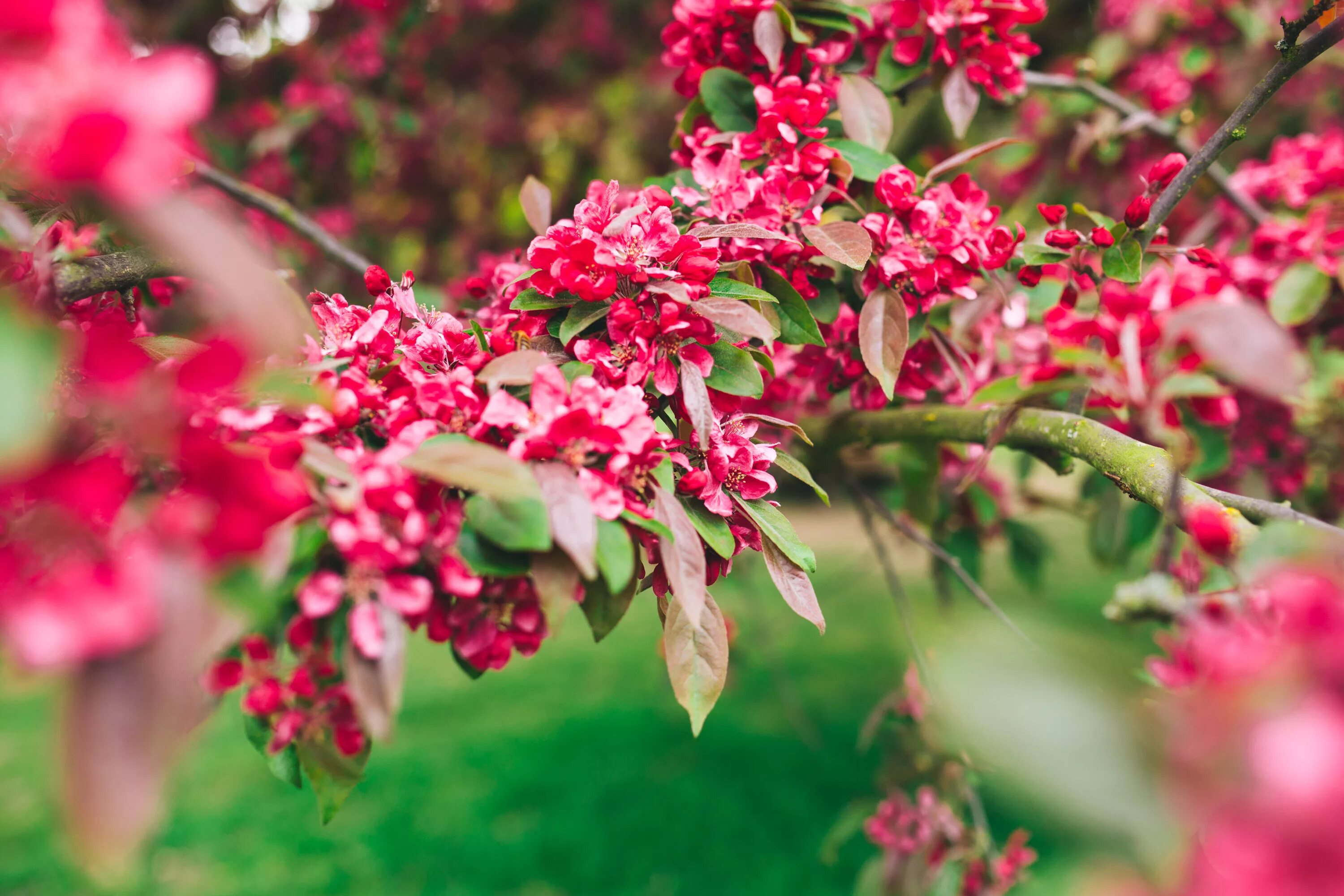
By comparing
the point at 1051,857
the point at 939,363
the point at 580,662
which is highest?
the point at 939,363

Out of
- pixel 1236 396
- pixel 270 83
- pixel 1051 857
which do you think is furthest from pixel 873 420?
pixel 270 83

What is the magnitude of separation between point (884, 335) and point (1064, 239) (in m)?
0.31

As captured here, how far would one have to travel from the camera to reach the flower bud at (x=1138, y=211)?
3.55ft

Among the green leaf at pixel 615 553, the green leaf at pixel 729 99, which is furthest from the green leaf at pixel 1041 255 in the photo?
the green leaf at pixel 615 553

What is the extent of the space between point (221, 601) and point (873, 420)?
1.23 metres

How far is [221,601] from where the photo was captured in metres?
0.52

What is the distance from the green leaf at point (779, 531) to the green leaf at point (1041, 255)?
0.58 m

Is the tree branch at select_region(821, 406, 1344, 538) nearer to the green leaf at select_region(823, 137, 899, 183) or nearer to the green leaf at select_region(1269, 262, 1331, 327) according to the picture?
the green leaf at select_region(823, 137, 899, 183)

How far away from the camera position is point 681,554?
2.50 ft

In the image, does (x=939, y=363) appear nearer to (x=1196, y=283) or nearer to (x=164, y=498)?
(x=1196, y=283)

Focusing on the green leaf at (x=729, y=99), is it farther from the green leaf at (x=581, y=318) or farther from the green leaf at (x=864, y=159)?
the green leaf at (x=581, y=318)

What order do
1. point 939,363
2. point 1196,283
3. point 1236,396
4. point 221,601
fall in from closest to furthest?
1. point 221,601
2. point 1196,283
3. point 939,363
4. point 1236,396

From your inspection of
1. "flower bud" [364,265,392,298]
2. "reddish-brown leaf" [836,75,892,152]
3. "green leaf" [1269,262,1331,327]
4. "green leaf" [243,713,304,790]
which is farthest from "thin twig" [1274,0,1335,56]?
"green leaf" [243,713,304,790]

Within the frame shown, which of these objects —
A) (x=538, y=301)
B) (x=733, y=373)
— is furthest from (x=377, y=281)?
(x=733, y=373)
